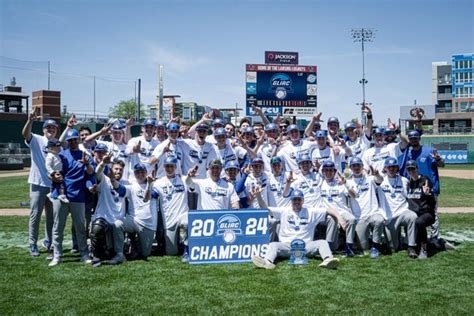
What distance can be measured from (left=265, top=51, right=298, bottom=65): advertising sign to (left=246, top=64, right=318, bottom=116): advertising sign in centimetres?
588

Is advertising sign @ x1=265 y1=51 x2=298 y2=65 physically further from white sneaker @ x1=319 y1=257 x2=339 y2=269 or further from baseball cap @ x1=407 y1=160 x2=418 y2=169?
white sneaker @ x1=319 y1=257 x2=339 y2=269

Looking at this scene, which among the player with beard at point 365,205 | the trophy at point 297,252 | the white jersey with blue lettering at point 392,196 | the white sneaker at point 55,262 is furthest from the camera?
the white jersey with blue lettering at point 392,196

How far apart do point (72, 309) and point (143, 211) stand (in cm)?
247

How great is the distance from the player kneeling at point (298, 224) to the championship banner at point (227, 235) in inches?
10.4

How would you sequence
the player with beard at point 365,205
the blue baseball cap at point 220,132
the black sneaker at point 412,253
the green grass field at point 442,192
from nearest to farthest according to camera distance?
the black sneaker at point 412,253
the player with beard at point 365,205
the blue baseball cap at point 220,132
the green grass field at point 442,192

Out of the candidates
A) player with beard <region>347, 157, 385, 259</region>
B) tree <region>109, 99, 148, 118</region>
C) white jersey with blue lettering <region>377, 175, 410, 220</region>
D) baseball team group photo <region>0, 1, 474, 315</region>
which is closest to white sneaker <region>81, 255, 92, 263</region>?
baseball team group photo <region>0, 1, 474, 315</region>

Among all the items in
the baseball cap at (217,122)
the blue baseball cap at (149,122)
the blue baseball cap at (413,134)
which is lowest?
the blue baseball cap at (413,134)

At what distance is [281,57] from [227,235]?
96.8 ft

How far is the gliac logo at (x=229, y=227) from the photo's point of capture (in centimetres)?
719

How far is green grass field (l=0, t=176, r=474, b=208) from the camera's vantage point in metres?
14.6

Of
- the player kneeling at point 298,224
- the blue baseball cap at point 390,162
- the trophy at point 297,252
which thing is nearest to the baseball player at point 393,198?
the blue baseball cap at point 390,162

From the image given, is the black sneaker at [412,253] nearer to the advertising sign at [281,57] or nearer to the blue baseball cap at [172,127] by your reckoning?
the blue baseball cap at [172,127]

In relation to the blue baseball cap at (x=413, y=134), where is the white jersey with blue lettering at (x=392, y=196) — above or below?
below

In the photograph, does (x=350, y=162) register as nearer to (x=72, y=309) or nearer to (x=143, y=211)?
(x=143, y=211)
